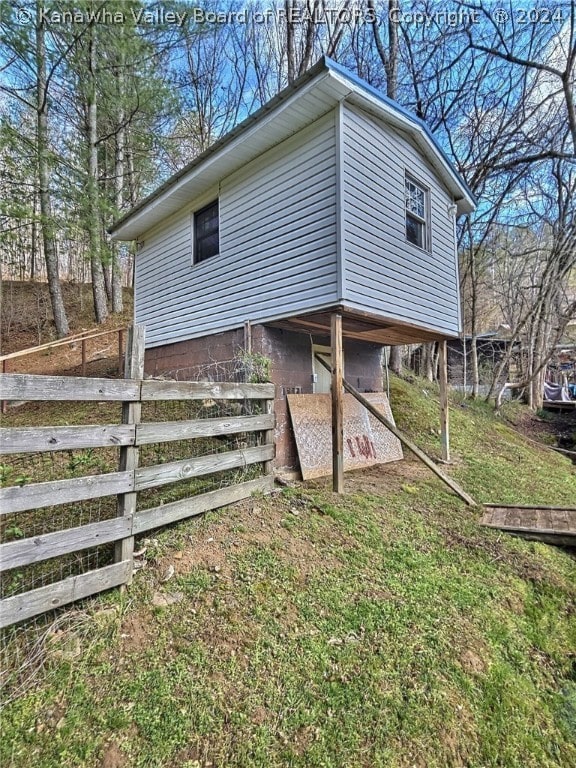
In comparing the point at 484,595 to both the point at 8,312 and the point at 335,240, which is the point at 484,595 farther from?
the point at 8,312

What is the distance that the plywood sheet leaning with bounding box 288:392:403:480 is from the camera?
5559 millimetres

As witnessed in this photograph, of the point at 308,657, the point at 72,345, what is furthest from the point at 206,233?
the point at 72,345

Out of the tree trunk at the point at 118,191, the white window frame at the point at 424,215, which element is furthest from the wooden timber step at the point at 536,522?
the tree trunk at the point at 118,191

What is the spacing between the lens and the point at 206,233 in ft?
22.4

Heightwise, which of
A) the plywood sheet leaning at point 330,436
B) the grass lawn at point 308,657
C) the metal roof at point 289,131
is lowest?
the grass lawn at point 308,657

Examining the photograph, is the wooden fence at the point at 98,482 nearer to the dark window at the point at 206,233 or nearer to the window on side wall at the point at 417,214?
the dark window at the point at 206,233

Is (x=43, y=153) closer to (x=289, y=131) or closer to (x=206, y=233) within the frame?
(x=206, y=233)

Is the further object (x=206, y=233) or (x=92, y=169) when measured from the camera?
(x=92, y=169)

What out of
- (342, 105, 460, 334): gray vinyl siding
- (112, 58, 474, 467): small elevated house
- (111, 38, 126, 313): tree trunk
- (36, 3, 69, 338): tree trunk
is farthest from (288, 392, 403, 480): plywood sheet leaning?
(111, 38, 126, 313): tree trunk

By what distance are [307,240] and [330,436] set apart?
301 centimetres

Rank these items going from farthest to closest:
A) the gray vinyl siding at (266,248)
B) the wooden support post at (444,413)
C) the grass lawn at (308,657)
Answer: the wooden support post at (444,413) → the gray vinyl siding at (266,248) → the grass lawn at (308,657)

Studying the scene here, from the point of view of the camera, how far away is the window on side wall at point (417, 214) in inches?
246

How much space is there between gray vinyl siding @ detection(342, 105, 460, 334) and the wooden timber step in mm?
3053

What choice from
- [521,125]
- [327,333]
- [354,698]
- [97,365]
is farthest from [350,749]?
[521,125]
